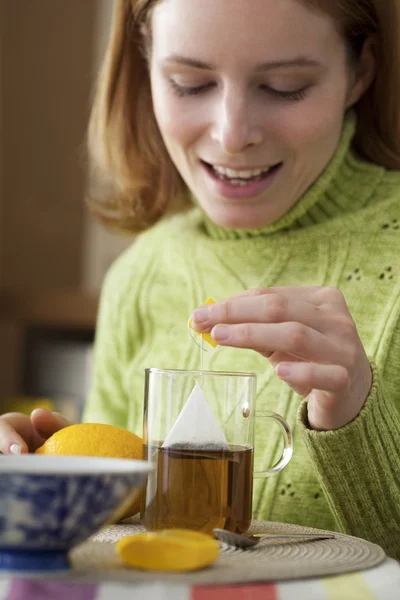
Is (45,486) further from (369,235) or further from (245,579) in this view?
(369,235)

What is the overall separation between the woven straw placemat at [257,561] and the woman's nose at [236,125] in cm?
51

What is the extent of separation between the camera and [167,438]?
82 cm

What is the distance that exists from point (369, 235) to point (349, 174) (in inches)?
4.5

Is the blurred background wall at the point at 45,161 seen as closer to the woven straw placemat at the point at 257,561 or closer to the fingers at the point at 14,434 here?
the fingers at the point at 14,434

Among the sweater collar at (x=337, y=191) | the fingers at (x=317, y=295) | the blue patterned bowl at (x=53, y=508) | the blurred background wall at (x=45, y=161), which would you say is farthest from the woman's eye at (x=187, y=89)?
the blurred background wall at (x=45, y=161)

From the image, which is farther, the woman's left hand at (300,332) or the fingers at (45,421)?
the fingers at (45,421)

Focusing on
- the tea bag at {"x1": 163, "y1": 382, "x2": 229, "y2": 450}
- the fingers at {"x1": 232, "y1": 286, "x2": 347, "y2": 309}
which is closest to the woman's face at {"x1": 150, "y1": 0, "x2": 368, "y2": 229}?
the fingers at {"x1": 232, "y1": 286, "x2": 347, "y2": 309}

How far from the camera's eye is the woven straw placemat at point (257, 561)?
2.07 ft

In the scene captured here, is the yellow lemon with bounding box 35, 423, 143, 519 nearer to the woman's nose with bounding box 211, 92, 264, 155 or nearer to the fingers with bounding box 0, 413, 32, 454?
the fingers with bounding box 0, 413, 32, 454

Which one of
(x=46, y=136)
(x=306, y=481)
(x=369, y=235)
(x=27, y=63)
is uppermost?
(x=27, y=63)

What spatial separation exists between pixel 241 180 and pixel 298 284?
0.18 metres

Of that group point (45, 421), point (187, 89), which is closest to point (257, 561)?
point (45, 421)

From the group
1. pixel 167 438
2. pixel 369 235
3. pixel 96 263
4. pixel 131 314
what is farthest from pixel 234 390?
pixel 96 263

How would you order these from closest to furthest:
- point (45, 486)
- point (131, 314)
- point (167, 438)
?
1. point (45, 486)
2. point (167, 438)
3. point (131, 314)
